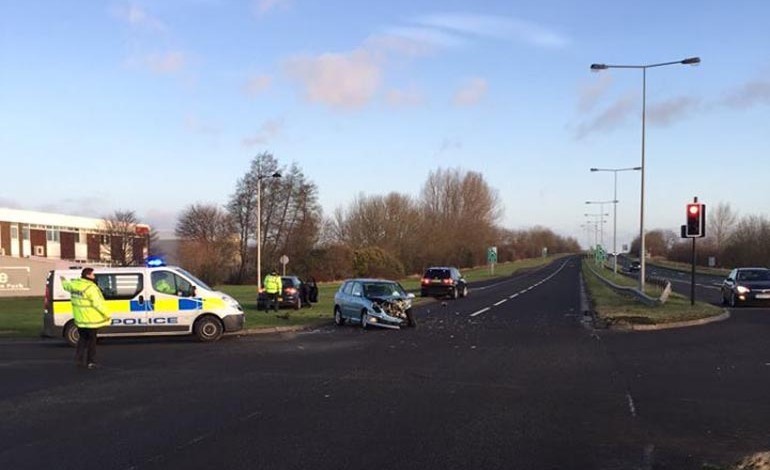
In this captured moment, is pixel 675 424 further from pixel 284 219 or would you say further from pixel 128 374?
pixel 284 219

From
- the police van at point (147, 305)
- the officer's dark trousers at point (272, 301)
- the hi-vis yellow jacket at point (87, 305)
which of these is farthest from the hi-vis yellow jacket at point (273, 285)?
the hi-vis yellow jacket at point (87, 305)

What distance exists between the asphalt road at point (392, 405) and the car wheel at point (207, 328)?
831 millimetres

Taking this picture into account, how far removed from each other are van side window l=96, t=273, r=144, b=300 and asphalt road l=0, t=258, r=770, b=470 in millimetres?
1347

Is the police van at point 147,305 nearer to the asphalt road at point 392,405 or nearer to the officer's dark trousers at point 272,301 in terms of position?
the asphalt road at point 392,405

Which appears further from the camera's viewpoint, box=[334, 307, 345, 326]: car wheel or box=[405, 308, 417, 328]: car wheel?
box=[334, 307, 345, 326]: car wheel

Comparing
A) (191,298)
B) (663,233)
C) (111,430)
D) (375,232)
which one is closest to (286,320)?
(191,298)

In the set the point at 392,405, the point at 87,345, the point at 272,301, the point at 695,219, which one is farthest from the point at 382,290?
the point at 392,405

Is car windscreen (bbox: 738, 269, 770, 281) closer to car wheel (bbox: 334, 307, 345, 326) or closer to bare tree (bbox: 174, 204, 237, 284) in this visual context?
car wheel (bbox: 334, 307, 345, 326)

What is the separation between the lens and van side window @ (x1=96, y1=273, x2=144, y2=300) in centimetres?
1734

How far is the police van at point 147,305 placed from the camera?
17219 millimetres

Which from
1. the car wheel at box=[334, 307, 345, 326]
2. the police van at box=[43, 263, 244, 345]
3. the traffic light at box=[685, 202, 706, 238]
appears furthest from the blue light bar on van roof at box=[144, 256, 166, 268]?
the traffic light at box=[685, 202, 706, 238]

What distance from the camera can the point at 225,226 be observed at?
250 ft

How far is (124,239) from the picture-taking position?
269 ft

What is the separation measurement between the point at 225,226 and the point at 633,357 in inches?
2587
